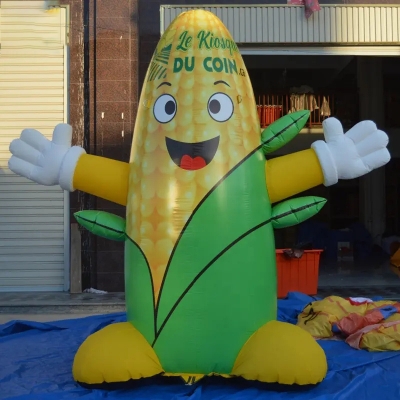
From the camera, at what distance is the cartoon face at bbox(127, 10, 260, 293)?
13.9ft

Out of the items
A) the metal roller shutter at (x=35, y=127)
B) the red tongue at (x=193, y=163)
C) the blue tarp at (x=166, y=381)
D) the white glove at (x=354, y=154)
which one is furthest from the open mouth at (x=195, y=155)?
the metal roller shutter at (x=35, y=127)

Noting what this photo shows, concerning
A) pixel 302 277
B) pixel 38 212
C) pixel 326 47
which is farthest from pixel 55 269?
pixel 326 47

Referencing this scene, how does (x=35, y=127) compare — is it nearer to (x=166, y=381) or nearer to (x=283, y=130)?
(x=283, y=130)

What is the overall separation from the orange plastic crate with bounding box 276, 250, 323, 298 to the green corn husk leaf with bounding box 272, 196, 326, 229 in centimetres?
417

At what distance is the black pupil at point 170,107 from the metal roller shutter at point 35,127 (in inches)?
225

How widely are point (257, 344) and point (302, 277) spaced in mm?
4794

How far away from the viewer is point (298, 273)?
869 centimetres

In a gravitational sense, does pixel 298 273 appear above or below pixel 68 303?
above

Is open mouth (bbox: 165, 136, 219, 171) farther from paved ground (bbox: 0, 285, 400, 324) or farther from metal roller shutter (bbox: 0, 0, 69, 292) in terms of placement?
metal roller shutter (bbox: 0, 0, 69, 292)

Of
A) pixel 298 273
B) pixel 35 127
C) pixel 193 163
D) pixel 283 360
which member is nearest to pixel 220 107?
pixel 193 163

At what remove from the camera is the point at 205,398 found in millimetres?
3977

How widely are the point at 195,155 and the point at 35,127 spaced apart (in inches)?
246

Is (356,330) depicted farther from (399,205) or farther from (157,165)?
(399,205)

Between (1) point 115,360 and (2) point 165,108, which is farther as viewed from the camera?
(2) point 165,108
